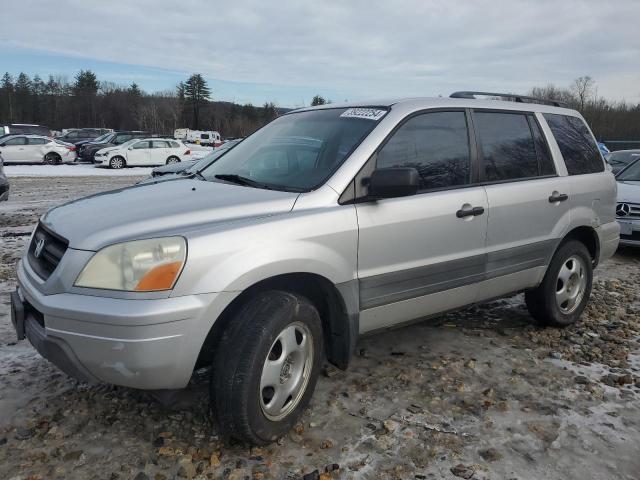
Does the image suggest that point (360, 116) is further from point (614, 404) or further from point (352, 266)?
point (614, 404)

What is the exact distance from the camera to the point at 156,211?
280 centimetres

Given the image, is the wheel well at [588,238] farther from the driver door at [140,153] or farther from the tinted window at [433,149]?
the driver door at [140,153]

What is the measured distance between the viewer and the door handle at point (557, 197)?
4266mm

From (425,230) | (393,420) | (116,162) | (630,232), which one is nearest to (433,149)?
(425,230)

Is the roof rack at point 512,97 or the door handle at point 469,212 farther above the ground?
the roof rack at point 512,97

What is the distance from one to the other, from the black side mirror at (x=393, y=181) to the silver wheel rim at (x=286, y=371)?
0.86 metres

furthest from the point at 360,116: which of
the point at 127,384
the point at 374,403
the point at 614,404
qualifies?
the point at 614,404

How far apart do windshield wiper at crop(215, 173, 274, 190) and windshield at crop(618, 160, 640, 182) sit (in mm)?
7452

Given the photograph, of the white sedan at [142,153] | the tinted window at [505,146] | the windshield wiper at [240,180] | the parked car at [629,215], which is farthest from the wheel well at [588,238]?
the white sedan at [142,153]

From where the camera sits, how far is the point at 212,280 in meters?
2.51

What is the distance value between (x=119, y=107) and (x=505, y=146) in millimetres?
106178

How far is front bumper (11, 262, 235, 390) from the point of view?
2383 mm

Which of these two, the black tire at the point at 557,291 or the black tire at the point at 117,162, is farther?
the black tire at the point at 117,162

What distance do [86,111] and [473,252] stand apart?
4193 inches
